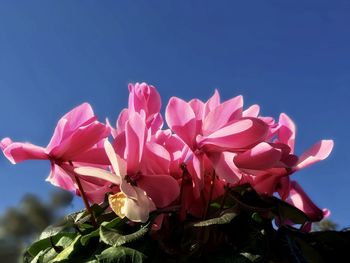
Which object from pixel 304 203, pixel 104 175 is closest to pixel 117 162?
pixel 104 175

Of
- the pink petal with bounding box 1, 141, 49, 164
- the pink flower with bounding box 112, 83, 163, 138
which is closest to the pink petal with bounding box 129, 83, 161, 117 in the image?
the pink flower with bounding box 112, 83, 163, 138

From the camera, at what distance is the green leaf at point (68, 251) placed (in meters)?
0.50

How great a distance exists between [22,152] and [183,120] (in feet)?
0.51

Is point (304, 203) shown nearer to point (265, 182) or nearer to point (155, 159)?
point (265, 182)

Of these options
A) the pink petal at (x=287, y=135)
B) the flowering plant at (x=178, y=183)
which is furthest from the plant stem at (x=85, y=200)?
the pink petal at (x=287, y=135)

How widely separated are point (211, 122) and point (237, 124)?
1.3 inches

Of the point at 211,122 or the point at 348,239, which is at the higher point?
the point at 211,122

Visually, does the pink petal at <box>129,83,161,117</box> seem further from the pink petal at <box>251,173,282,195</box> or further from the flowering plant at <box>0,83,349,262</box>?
the pink petal at <box>251,173,282,195</box>

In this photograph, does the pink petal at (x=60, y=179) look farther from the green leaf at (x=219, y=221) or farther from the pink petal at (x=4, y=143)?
the green leaf at (x=219, y=221)

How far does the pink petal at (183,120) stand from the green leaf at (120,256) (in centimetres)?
12

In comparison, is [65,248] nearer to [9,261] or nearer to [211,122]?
[211,122]

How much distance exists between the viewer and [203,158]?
528 mm

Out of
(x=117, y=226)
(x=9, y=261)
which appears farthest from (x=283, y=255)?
(x=9, y=261)

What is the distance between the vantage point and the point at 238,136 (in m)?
0.50
